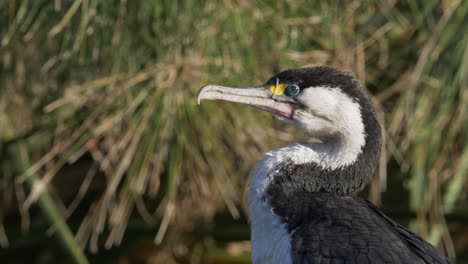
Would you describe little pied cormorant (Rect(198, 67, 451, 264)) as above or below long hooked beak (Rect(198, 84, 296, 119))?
below

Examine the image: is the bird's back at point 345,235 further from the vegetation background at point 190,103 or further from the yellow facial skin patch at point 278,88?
the vegetation background at point 190,103

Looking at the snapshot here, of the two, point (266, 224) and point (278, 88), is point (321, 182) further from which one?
point (278, 88)

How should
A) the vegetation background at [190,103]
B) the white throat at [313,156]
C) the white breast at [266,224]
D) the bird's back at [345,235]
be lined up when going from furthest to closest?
the vegetation background at [190,103] < the white throat at [313,156] < the white breast at [266,224] < the bird's back at [345,235]

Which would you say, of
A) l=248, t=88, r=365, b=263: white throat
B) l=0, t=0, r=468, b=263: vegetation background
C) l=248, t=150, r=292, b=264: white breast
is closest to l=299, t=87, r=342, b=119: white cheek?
l=248, t=88, r=365, b=263: white throat

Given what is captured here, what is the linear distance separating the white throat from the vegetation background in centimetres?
108

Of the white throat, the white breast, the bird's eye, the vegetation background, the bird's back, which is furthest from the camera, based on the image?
the vegetation background

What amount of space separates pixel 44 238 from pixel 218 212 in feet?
3.12

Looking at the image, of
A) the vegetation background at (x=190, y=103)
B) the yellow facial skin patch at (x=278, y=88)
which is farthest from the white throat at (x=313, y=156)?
the vegetation background at (x=190, y=103)

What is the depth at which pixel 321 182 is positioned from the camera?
3.30 metres

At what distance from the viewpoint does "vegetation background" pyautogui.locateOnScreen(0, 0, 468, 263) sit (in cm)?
436

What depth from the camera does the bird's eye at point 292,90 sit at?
11.3 ft

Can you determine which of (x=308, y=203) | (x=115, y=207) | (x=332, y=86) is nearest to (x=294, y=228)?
(x=308, y=203)

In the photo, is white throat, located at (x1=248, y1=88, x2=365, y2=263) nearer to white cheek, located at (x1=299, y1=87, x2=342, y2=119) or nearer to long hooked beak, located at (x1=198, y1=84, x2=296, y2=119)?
white cheek, located at (x1=299, y1=87, x2=342, y2=119)

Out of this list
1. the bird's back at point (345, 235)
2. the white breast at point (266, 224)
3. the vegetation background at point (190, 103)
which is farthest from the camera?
the vegetation background at point (190, 103)
